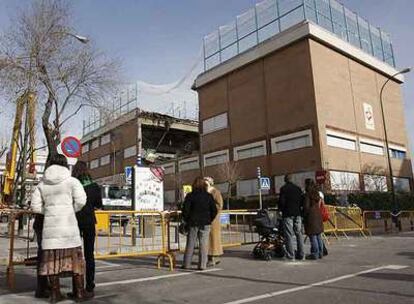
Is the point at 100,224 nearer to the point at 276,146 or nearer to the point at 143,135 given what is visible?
the point at 276,146

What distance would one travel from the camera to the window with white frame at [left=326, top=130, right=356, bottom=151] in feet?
124

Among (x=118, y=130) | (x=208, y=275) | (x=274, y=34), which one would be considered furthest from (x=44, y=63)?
(x=118, y=130)

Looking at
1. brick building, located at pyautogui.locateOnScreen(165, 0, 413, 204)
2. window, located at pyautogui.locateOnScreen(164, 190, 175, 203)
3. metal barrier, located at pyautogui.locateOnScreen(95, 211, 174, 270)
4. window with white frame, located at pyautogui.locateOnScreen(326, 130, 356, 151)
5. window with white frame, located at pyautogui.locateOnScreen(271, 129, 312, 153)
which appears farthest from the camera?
window, located at pyautogui.locateOnScreen(164, 190, 175, 203)

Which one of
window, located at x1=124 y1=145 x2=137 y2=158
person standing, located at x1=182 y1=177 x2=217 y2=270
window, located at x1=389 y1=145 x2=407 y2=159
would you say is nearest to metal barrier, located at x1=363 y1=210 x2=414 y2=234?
person standing, located at x1=182 y1=177 x2=217 y2=270

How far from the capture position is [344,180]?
37.7m

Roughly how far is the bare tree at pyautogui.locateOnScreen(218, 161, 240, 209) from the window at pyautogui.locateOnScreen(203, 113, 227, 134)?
4781mm

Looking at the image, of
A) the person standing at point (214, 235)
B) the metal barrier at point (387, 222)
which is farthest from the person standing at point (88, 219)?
the metal barrier at point (387, 222)

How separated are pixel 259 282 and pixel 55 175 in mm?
3480

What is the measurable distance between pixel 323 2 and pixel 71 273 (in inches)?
1591

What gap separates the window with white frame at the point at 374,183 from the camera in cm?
3997

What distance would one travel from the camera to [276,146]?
40156mm

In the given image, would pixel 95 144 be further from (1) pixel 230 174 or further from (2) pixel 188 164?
(1) pixel 230 174

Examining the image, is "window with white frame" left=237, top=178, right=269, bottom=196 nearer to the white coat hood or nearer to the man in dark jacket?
the man in dark jacket

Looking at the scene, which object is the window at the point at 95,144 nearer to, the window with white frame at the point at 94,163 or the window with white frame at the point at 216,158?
the window with white frame at the point at 94,163
